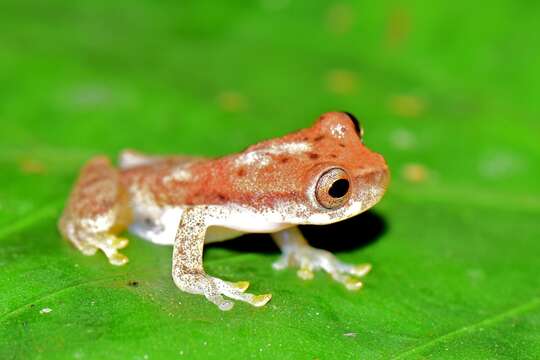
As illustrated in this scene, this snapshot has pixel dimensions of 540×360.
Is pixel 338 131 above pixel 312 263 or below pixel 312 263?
above

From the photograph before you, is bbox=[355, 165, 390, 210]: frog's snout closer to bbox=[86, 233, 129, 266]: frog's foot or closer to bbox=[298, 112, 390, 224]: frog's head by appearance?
bbox=[298, 112, 390, 224]: frog's head

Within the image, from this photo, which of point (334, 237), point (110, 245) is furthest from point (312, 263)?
point (110, 245)

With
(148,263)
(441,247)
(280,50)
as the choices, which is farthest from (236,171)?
(280,50)

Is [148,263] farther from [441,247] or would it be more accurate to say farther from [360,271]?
[441,247]

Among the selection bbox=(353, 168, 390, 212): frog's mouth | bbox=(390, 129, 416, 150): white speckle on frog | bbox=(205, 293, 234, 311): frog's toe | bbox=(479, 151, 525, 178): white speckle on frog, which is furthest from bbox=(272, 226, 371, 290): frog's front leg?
bbox=(479, 151, 525, 178): white speckle on frog

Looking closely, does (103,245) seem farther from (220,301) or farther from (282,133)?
(282,133)

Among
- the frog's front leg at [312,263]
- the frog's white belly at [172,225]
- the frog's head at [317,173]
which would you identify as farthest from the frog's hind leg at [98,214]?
the frog's front leg at [312,263]
